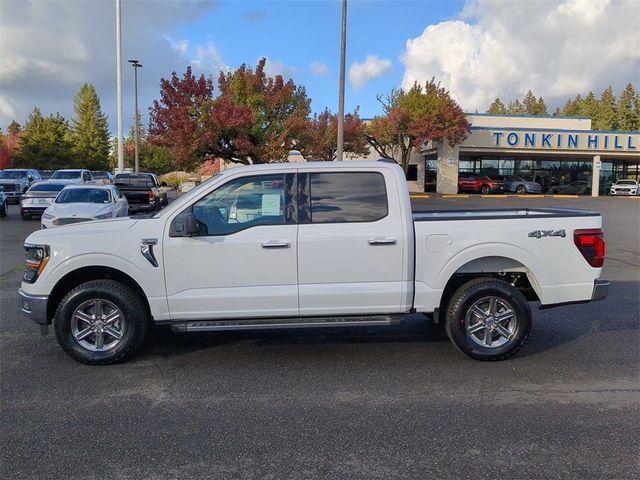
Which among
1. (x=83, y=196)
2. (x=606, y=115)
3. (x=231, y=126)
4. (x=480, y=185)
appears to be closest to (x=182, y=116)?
(x=231, y=126)

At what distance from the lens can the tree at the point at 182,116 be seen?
24766 mm

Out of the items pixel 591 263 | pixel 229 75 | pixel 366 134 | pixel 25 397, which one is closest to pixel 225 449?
pixel 25 397

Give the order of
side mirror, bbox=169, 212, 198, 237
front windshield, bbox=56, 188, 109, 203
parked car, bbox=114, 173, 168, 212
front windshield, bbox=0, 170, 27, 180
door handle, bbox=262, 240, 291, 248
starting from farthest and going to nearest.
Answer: front windshield, bbox=0, 170, 27, 180
parked car, bbox=114, 173, 168, 212
front windshield, bbox=56, 188, 109, 203
door handle, bbox=262, 240, 291, 248
side mirror, bbox=169, 212, 198, 237

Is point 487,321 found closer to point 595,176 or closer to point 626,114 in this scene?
point 595,176

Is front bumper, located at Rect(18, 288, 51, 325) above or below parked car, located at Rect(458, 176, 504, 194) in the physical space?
below

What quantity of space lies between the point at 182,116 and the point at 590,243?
2143 cm

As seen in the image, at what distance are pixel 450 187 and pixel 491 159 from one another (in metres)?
6.26

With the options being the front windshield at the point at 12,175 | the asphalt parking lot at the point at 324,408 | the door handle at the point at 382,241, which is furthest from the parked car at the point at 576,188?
the door handle at the point at 382,241

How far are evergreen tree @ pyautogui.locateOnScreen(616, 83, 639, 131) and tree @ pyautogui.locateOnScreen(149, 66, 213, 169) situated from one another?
8366cm

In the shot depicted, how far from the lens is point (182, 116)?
24578 mm

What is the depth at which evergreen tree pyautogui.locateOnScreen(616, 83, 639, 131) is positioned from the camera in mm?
89300

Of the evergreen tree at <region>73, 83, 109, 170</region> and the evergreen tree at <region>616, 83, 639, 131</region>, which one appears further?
the evergreen tree at <region>616, 83, 639, 131</region>

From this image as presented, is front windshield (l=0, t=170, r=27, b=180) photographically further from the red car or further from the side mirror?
the side mirror

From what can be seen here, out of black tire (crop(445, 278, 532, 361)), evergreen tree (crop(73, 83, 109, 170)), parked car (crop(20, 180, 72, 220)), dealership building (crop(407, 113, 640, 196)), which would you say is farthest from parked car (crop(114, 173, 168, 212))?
evergreen tree (crop(73, 83, 109, 170))
